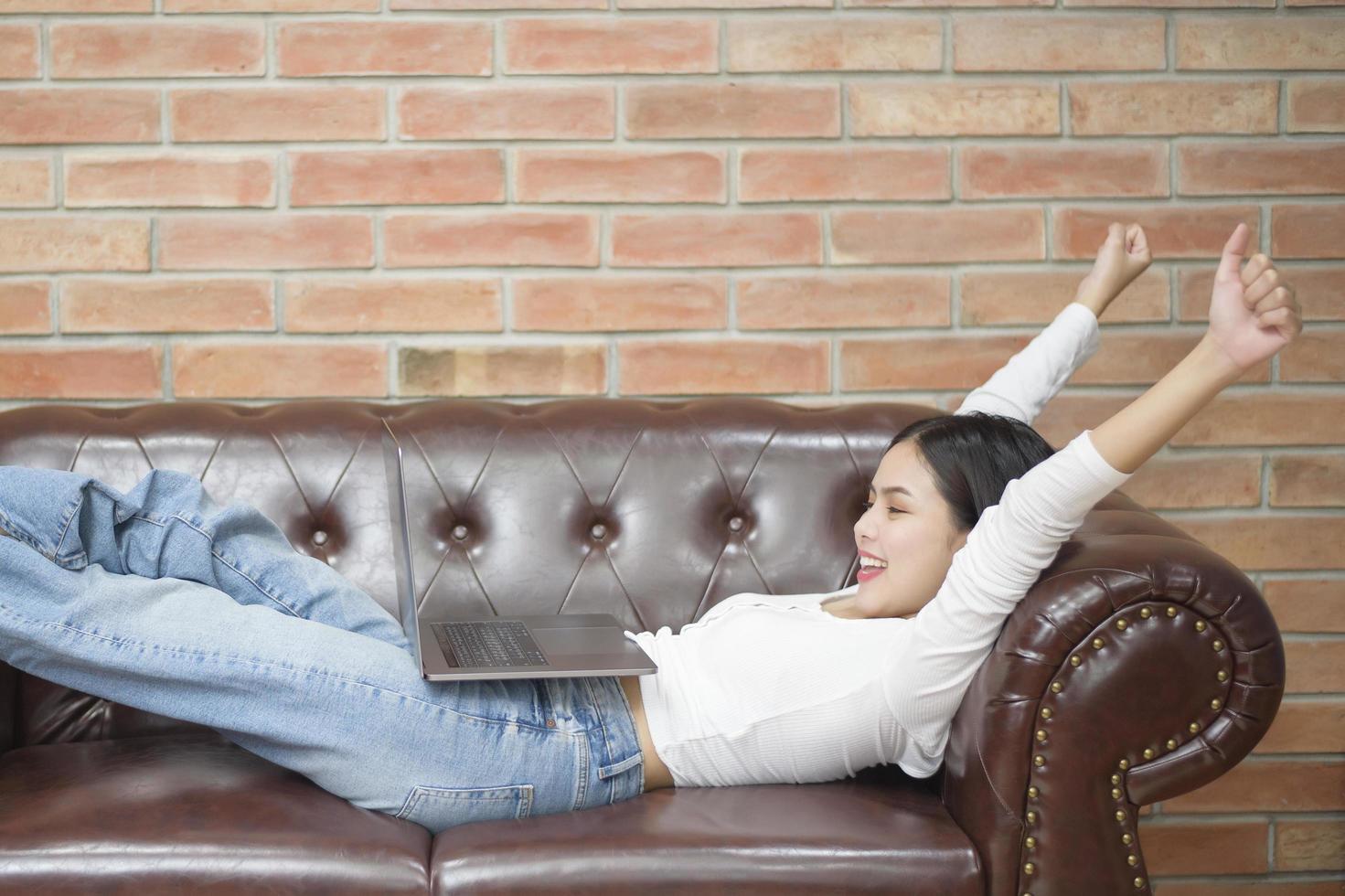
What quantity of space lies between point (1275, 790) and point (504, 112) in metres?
1.74

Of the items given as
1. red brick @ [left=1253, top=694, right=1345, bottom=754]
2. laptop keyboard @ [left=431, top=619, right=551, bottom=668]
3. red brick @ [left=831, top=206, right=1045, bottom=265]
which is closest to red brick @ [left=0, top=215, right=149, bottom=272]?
laptop keyboard @ [left=431, top=619, right=551, bottom=668]

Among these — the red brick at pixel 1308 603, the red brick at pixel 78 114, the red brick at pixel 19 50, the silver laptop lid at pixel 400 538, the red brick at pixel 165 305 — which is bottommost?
the red brick at pixel 1308 603

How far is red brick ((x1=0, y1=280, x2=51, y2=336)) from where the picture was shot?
1949mm

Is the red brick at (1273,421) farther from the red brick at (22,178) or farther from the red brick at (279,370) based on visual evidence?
the red brick at (22,178)

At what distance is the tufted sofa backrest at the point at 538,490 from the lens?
170 cm

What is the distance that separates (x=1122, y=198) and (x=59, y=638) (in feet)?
5.62

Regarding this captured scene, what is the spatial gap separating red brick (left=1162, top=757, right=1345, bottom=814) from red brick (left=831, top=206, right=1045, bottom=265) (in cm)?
95

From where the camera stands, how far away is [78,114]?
1.93m

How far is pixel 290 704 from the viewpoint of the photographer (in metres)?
Result: 1.30

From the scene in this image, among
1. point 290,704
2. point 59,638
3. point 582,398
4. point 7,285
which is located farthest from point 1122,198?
point 7,285

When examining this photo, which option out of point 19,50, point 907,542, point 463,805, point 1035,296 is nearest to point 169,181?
point 19,50

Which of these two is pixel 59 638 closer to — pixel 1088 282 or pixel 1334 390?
pixel 1088 282

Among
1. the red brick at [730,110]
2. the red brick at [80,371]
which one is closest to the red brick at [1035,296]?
the red brick at [730,110]

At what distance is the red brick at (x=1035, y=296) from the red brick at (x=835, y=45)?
0.37 m
